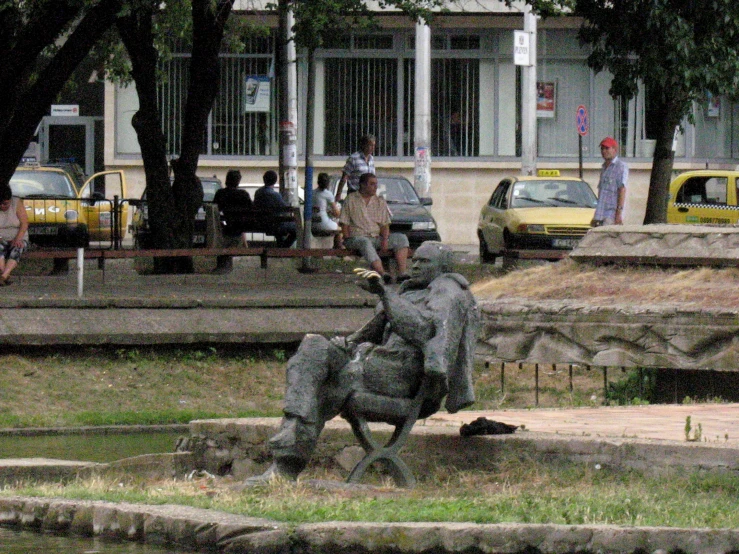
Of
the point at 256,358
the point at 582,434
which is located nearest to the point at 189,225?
the point at 256,358

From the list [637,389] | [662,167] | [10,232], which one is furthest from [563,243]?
[637,389]

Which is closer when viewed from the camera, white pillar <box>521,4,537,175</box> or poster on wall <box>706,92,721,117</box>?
white pillar <box>521,4,537,175</box>

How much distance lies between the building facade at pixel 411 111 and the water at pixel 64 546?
32.8 metres

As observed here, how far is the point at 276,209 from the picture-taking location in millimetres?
28219

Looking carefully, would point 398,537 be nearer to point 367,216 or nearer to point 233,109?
point 367,216

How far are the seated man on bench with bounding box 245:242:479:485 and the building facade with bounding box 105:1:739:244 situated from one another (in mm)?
31524

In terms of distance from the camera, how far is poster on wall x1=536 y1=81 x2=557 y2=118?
4138 cm

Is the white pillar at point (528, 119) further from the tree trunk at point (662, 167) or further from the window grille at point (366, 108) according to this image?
the tree trunk at point (662, 167)

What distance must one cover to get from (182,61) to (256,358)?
2459cm

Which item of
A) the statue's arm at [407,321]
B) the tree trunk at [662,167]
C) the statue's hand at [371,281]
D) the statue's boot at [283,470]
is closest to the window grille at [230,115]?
the tree trunk at [662,167]

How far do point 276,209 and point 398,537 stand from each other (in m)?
21.3

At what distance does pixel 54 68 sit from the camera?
823 inches

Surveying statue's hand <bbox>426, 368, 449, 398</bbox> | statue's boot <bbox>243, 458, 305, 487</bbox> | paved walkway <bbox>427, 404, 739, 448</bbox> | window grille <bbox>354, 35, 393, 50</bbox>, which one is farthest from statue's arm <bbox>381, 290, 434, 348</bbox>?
window grille <bbox>354, 35, 393, 50</bbox>

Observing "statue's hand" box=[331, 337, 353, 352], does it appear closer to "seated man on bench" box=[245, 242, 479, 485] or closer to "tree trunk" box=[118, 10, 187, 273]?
"seated man on bench" box=[245, 242, 479, 485]
